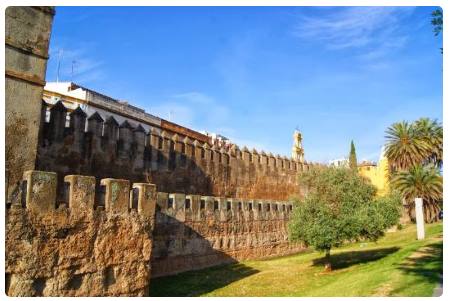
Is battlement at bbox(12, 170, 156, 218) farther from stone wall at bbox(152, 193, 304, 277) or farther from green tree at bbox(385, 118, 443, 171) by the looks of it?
green tree at bbox(385, 118, 443, 171)

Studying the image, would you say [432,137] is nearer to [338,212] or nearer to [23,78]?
[338,212]

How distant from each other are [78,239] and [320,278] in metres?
8.68

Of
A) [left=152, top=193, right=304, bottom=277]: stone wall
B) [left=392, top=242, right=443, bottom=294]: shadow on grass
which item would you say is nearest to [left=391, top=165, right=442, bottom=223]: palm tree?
[left=152, top=193, right=304, bottom=277]: stone wall

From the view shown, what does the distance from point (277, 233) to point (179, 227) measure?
25.9 ft

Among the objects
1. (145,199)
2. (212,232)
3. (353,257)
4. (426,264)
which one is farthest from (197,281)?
(353,257)

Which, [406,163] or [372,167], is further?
[372,167]

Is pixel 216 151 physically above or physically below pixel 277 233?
above

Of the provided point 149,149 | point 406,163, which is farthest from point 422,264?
point 406,163

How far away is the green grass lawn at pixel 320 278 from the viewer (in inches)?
424

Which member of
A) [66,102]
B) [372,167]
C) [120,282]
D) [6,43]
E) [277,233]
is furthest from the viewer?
[372,167]

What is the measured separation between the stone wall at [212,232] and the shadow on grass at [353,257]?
9.89 ft

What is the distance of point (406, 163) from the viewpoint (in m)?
33.9

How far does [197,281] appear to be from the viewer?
14.1 metres
